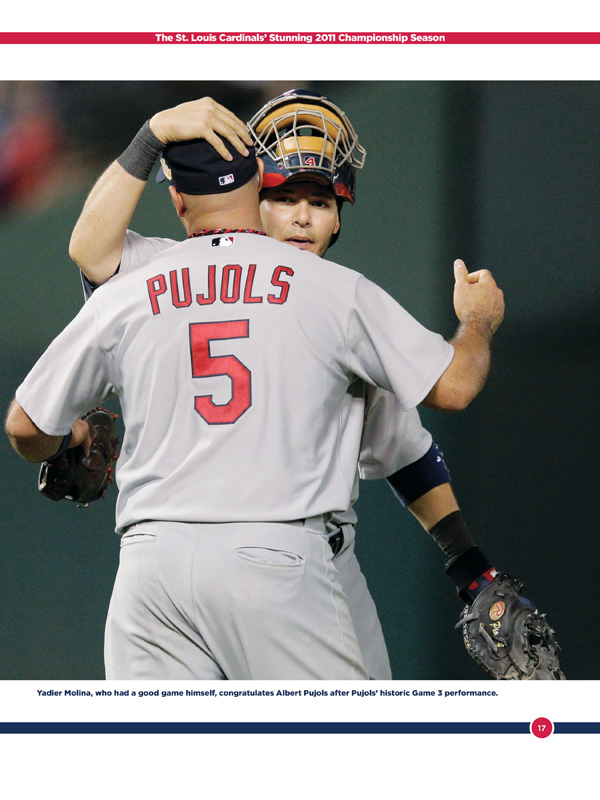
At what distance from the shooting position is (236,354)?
1660 millimetres

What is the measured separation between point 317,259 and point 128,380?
46cm

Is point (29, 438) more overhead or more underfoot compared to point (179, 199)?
more underfoot

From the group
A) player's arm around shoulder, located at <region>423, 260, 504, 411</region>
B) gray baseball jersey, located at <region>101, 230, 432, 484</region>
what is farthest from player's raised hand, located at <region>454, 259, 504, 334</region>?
gray baseball jersey, located at <region>101, 230, 432, 484</region>

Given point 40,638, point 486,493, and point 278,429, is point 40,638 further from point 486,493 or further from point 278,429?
point 278,429

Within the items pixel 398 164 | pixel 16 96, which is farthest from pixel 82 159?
pixel 398 164

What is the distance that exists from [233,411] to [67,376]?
39 centimetres

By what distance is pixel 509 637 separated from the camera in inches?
84.2

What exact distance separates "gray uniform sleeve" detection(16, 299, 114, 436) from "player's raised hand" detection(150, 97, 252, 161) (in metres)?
0.40

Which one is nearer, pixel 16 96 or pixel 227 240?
pixel 227 240

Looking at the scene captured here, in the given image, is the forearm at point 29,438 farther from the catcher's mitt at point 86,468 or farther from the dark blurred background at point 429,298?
the dark blurred background at point 429,298

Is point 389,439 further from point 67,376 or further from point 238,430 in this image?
point 67,376
